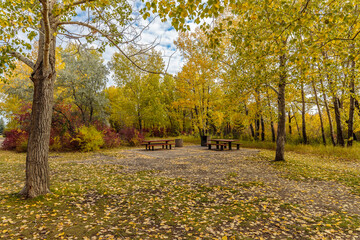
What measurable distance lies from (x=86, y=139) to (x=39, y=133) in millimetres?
8519

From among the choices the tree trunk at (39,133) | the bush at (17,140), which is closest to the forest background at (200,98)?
the bush at (17,140)

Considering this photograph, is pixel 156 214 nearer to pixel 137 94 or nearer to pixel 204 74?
pixel 204 74

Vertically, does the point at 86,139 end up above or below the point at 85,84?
below

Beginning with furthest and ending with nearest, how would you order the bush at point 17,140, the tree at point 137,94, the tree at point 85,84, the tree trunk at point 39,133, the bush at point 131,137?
the tree at point 137,94 < the bush at point 131,137 < the tree at point 85,84 < the bush at point 17,140 < the tree trunk at point 39,133

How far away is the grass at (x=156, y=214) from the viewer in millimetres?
2885

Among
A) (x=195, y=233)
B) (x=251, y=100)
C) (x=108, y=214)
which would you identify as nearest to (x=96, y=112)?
(x=251, y=100)

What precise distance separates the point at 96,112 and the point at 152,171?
11259mm

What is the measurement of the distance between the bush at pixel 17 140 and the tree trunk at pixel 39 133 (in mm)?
9907

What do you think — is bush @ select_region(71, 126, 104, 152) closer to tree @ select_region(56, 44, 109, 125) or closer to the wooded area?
the wooded area

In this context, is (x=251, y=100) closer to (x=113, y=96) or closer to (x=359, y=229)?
(x=359, y=229)

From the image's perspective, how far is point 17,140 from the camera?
11977 millimetres

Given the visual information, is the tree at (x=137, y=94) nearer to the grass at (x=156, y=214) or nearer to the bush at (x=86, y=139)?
the bush at (x=86, y=139)

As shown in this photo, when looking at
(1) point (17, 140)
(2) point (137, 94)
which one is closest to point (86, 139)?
(1) point (17, 140)

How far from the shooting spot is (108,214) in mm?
3473
